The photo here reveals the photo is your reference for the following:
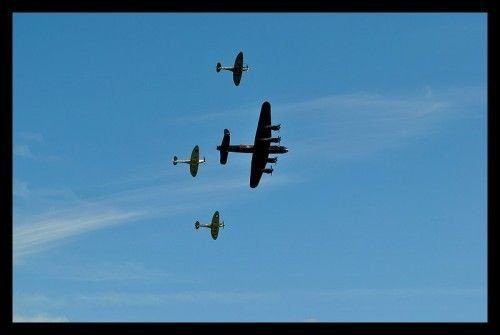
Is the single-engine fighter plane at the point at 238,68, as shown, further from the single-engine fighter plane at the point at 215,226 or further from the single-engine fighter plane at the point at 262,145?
the single-engine fighter plane at the point at 215,226

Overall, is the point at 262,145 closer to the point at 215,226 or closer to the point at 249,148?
the point at 249,148

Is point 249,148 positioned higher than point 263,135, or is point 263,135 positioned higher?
point 263,135

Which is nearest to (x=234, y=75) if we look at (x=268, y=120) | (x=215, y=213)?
(x=268, y=120)

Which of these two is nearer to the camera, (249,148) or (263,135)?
(263,135)

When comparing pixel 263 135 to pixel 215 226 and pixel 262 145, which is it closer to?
pixel 262 145

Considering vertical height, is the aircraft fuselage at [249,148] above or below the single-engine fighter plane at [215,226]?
above

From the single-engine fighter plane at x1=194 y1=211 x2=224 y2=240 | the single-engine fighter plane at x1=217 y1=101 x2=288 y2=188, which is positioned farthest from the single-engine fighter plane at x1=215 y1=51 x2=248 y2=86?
the single-engine fighter plane at x1=194 y1=211 x2=224 y2=240

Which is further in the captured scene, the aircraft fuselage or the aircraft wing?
the aircraft wing

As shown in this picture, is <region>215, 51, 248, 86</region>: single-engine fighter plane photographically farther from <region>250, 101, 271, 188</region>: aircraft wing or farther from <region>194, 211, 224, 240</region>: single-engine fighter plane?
<region>194, 211, 224, 240</region>: single-engine fighter plane

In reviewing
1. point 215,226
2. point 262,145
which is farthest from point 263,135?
point 215,226

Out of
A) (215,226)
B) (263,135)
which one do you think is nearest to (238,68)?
(263,135)

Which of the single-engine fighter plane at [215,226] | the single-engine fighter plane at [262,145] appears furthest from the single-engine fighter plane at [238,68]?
the single-engine fighter plane at [215,226]
